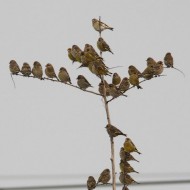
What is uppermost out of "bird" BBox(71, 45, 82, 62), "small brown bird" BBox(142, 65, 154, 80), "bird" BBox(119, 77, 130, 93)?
"bird" BBox(71, 45, 82, 62)

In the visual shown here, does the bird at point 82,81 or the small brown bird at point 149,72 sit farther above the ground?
the small brown bird at point 149,72

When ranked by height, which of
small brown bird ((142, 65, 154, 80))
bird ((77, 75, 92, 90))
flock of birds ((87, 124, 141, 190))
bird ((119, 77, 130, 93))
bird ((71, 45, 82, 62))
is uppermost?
bird ((71, 45, 82, 62))

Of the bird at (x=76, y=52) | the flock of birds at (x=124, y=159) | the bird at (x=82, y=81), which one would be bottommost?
the flock of birds at (x=124, y=159)

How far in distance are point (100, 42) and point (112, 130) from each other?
104 millimetres

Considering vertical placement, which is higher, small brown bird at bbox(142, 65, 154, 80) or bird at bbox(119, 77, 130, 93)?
small brown bird at bbox(142, 65, 154, 80)

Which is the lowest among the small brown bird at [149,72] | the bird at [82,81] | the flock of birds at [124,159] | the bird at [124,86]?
the flock of birds at [124,159]

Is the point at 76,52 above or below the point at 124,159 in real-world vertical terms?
above

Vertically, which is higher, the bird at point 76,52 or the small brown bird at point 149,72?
the bird at point 76,52

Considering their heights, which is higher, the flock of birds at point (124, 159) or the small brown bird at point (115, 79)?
the small brown bird at point (115, 79)

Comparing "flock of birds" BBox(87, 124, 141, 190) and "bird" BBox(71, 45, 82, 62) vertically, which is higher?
"bird" BBox(71, 45, 82, 62)

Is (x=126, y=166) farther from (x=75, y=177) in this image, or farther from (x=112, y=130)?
(x=75, y=177)

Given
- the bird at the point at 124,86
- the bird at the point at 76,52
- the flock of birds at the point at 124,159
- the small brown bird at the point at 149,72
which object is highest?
the bird at the point at 76,52

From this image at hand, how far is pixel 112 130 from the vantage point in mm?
434

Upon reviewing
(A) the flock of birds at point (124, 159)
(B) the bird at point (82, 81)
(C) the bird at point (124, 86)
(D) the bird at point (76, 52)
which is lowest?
(A) the flock of birds at point (124, 159)
